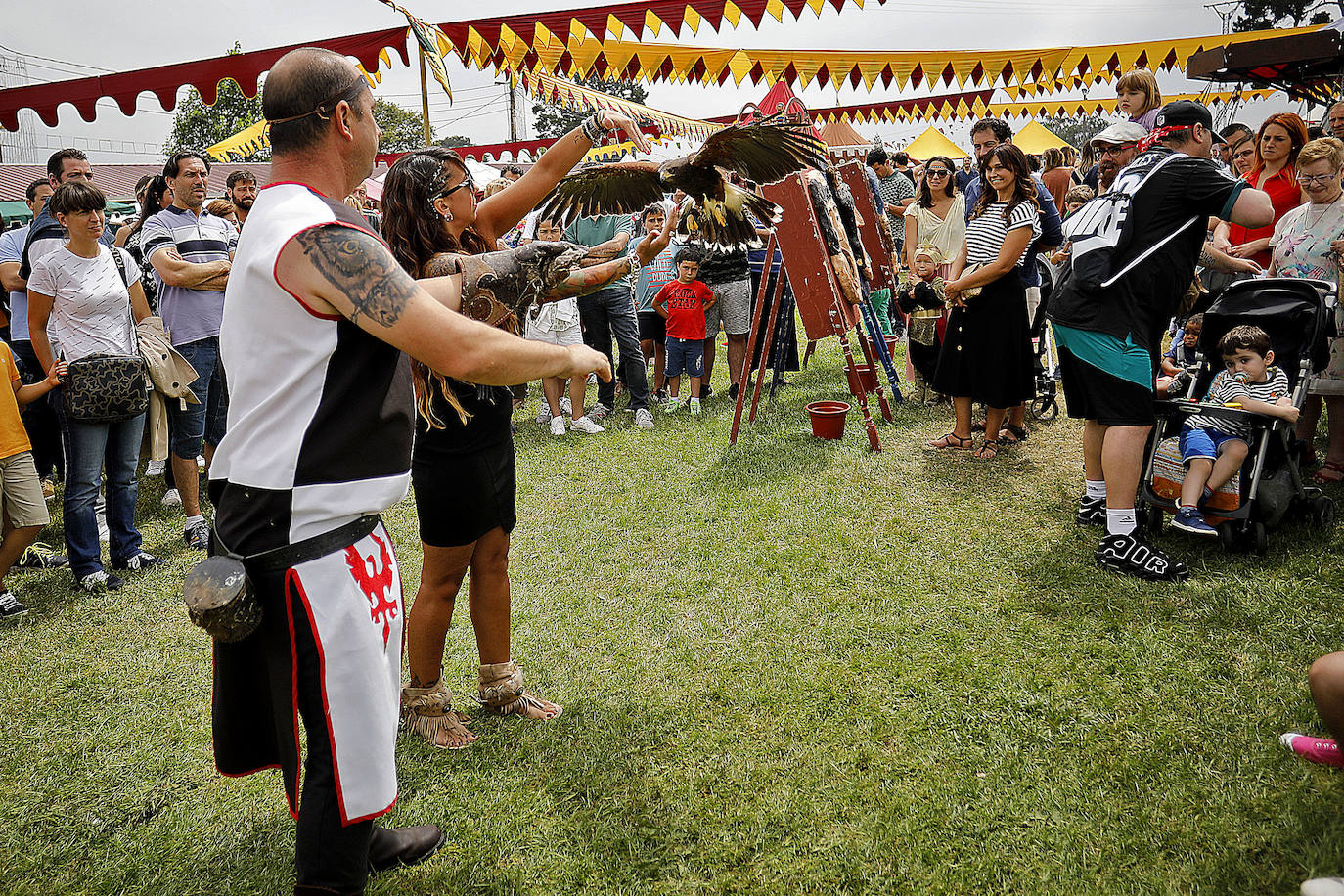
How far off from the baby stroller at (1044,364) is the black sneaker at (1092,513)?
2.00 metres

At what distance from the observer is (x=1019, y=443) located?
599cm

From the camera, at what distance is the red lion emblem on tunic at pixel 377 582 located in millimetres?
1725

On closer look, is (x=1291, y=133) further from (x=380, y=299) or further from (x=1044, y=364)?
(x=380, y=299)

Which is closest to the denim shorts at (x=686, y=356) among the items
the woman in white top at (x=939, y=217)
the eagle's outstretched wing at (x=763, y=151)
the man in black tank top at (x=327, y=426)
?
the woman in white top at (x=939, y=217)

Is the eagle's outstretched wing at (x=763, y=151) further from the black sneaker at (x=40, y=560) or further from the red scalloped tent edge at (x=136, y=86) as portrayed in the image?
the red scalloped tent edge at (x=136, y=86)

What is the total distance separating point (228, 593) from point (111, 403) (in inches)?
141

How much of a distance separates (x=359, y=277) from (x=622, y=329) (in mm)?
6009

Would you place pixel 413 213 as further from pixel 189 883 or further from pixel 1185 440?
pixel 1185 440

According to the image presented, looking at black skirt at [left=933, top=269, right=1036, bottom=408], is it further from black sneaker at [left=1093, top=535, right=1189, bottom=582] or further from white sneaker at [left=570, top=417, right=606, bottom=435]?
white sneaker at [left=570, top=417, right=606, bottom=435]

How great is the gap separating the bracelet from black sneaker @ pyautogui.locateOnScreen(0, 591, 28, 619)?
4042 millimetres

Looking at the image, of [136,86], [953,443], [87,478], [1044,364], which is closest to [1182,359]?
[953,443]

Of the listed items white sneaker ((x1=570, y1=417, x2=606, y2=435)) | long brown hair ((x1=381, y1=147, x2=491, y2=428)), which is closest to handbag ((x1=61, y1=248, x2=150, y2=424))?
long brown hair ((x1=381, y1=147, x2=491, y2=428))

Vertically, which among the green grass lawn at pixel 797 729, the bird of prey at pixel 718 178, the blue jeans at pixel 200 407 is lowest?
the green grass lawn at pixel 797 729

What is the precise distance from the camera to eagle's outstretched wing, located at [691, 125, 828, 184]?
2877mm
